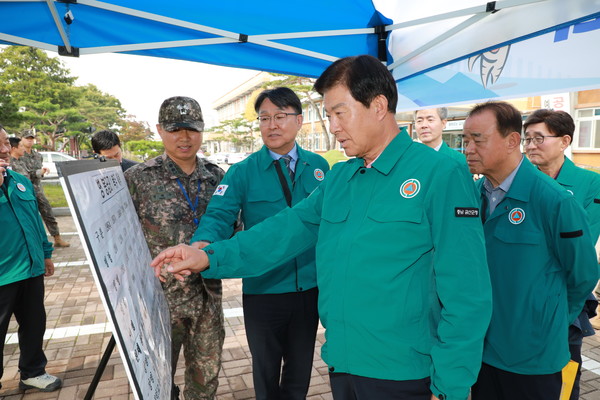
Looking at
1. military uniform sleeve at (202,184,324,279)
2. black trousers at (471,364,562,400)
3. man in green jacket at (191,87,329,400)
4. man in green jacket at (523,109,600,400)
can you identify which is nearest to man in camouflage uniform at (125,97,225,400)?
man in green jacket at (191,87,329,400)

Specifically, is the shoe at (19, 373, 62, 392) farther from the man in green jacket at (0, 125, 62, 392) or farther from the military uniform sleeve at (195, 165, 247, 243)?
the military uniform sleeve at (195, 165, 247, 243)

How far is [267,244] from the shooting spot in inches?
70.4

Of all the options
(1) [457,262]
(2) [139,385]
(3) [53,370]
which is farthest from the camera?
(3) [53,370]

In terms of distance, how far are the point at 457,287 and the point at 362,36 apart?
2533 millimetres

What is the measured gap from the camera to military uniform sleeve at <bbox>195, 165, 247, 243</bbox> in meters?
1.99

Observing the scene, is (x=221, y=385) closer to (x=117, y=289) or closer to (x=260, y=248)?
(x=260, y=248)

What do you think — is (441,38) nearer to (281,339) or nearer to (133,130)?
(281,339)

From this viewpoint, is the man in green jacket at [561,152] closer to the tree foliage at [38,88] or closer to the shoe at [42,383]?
the shoe at [42,383]

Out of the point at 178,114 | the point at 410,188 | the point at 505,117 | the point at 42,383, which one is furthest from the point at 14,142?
the point at 505,117

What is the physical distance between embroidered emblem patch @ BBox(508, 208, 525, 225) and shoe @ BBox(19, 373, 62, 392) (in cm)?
372

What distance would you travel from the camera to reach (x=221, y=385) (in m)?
3.24

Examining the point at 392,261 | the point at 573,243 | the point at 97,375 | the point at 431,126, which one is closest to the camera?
the point at 392,261

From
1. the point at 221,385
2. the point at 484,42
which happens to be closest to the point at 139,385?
the point at 221,385

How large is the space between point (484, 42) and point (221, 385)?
3381 mm
